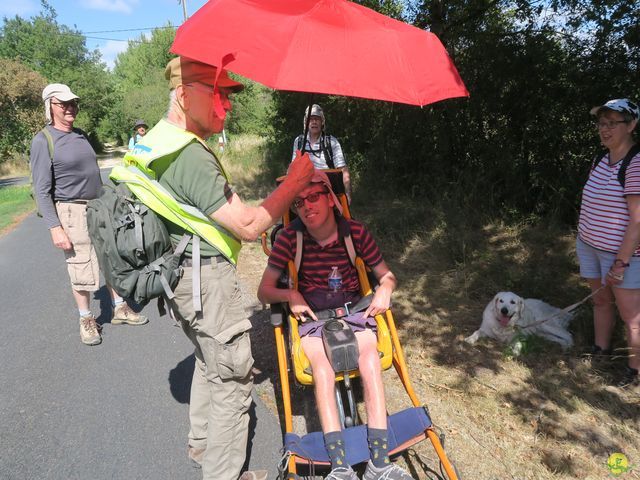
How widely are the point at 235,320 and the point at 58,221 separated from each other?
2553mm

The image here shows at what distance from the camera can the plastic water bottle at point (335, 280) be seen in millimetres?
2983

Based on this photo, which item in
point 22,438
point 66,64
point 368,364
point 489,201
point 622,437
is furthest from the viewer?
point 66,64

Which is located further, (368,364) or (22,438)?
(22,438)

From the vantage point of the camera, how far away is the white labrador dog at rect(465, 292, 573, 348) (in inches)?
146

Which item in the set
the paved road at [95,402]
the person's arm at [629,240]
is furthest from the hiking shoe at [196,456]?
the person's arm at [629,240]

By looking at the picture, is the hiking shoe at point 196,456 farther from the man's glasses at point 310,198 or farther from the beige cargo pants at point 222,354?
the man's glasses at point 310,198

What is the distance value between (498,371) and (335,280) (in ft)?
5.43

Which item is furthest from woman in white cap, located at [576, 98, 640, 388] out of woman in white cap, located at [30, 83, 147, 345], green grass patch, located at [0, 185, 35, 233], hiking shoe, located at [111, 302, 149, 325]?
green grass patch, located at [0, 185, 35, 233]

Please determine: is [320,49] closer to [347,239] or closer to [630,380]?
[347,239]

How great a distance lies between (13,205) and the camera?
12867 mm

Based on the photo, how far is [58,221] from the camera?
3.81 meters

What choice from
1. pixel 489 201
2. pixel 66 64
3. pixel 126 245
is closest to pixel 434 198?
pixel 489 201

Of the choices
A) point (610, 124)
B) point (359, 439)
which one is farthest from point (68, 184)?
point (610, 124)

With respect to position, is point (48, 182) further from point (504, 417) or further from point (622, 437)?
point (622, 437)
